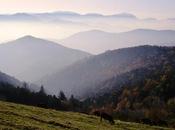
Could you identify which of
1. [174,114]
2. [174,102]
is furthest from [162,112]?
[174,102]

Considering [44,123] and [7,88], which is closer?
[44,123]

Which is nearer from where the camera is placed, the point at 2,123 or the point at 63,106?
the point at 2,123

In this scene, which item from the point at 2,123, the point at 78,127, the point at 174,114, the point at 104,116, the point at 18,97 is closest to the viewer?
the point at 2,123

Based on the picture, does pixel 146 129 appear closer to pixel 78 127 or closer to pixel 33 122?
pixel 78 127

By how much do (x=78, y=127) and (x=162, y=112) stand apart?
428ft

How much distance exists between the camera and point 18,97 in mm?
150875

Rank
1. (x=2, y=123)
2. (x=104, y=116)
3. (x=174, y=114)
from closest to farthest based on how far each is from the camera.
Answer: (x=2, y=123) → (x=104, y=116) → (x=174, y=114)

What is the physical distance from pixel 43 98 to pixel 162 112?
5138cm

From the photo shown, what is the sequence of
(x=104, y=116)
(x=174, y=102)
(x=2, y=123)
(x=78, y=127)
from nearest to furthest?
(x=2, y=123) → (x=78, y=127) → (x=104, y=116) → (x=174, y=102)

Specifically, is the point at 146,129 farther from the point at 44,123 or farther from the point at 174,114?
the point at 174,114

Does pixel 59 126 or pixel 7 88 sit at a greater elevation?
pixel 7 88

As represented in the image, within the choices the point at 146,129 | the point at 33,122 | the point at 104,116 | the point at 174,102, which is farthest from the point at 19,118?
the point at 174,102

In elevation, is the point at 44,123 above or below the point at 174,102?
below

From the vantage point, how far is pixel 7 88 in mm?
155625
